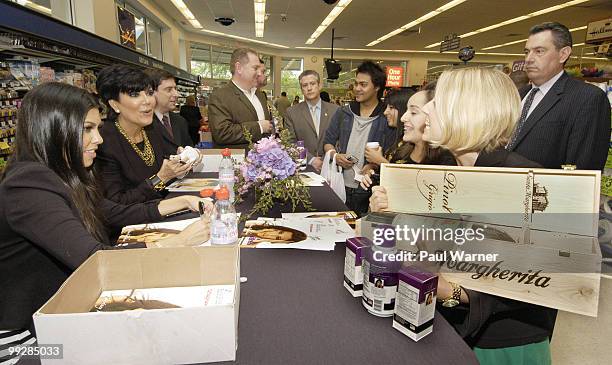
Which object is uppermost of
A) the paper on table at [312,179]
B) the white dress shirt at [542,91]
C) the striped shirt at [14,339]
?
the white dress shirt at [542,91]

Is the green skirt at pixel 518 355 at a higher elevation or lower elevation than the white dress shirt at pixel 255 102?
lower

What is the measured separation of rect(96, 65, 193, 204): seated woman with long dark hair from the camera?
2.14 metres

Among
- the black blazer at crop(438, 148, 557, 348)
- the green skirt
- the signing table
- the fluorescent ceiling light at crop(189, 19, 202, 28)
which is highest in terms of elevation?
the fluorescent ceiling light at crop(189, 19, 202, 28)

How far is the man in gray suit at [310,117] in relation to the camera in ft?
13.6

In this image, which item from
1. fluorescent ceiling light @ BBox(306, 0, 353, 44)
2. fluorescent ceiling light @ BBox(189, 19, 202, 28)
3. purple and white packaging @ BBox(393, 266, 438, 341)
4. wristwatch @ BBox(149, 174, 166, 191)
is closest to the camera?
purple and white packaging @ BBox(393, 266, 438, 341)

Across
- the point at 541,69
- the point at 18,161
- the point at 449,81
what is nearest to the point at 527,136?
the point at 541,69

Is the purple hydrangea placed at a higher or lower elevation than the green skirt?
higher

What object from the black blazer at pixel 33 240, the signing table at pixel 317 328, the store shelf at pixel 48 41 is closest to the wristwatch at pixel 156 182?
the black blazer at pixel 33 240

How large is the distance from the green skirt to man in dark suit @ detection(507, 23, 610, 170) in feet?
6.43

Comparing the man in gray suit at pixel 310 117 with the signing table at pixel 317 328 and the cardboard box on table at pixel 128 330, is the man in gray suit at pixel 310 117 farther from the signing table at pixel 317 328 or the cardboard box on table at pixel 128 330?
the cardboard box on table at pixel 128 330

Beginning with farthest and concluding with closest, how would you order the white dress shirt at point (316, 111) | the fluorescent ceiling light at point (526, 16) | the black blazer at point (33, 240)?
the fluorescent ceiling light at point (526, 16) → the white dress shirt at point (316, 111) → the black blazer at point (33, 240)

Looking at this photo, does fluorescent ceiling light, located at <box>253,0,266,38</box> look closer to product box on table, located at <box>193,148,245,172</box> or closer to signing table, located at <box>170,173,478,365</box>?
product box on table, located at <box>193,148,245,172</box>

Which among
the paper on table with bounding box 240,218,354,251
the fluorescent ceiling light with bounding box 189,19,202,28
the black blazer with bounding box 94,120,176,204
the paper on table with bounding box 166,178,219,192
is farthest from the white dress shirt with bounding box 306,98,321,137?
the fluorescent ceiling light with bounding box 189,19,202,28

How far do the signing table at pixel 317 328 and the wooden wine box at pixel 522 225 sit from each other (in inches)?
7.8
